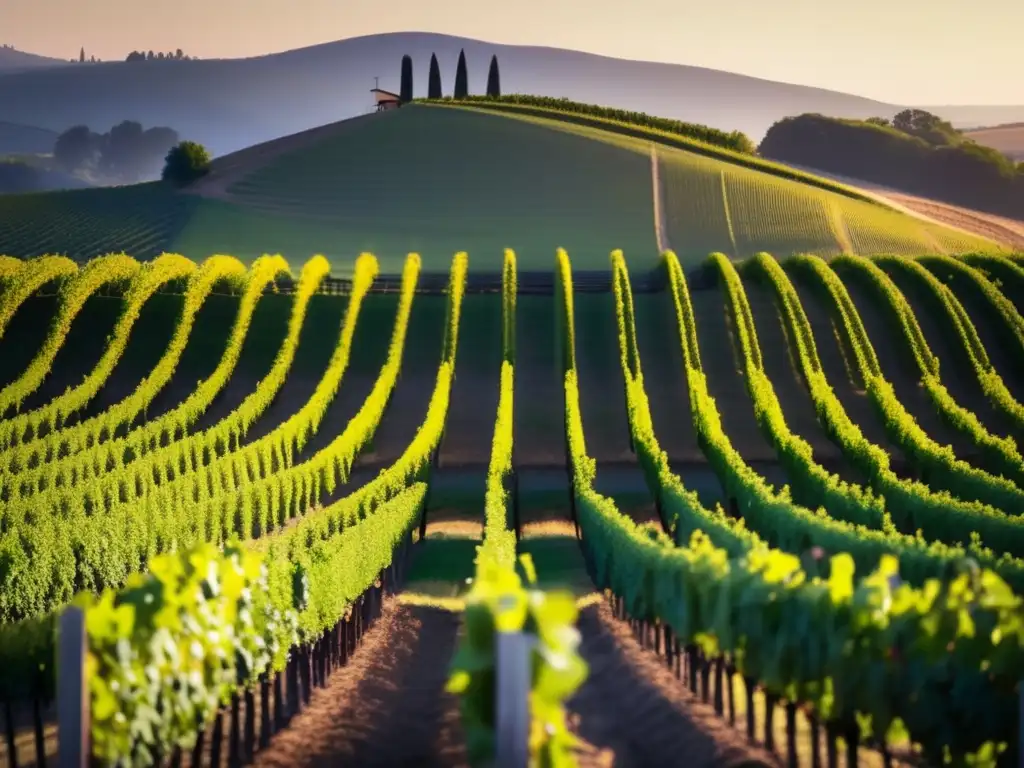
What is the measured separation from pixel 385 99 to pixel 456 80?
44.8 ft

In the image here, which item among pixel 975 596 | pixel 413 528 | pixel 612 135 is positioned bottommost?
pixel 413 528

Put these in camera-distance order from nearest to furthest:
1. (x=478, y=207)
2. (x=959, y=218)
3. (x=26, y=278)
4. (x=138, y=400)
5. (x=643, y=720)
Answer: (x=643, y=720) < (x=138, y=400) < (x=26, y=278) < (x=478, y=207) < (x=959, y=218)

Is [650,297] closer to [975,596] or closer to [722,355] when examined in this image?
[722,355]

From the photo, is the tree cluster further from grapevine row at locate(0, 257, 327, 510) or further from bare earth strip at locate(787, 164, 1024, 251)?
grapevine row at locate(0, 257, 327, 510)

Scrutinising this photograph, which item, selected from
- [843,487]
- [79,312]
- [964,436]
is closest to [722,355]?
[964,436]

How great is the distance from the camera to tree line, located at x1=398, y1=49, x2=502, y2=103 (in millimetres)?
98688

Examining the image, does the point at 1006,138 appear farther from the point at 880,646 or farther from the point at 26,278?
the point at 880,646

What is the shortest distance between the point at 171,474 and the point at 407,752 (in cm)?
1835

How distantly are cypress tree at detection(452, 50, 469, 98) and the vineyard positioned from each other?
158 ft

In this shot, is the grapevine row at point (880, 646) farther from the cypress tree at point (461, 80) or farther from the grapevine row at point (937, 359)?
the cypress tree at point (461, 80)

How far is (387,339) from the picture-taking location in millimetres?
48062

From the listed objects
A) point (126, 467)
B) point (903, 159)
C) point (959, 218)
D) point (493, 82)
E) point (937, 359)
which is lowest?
point (126, 467)

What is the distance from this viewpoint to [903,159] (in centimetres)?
11881

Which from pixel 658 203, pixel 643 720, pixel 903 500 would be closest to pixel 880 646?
pixel 643 720
